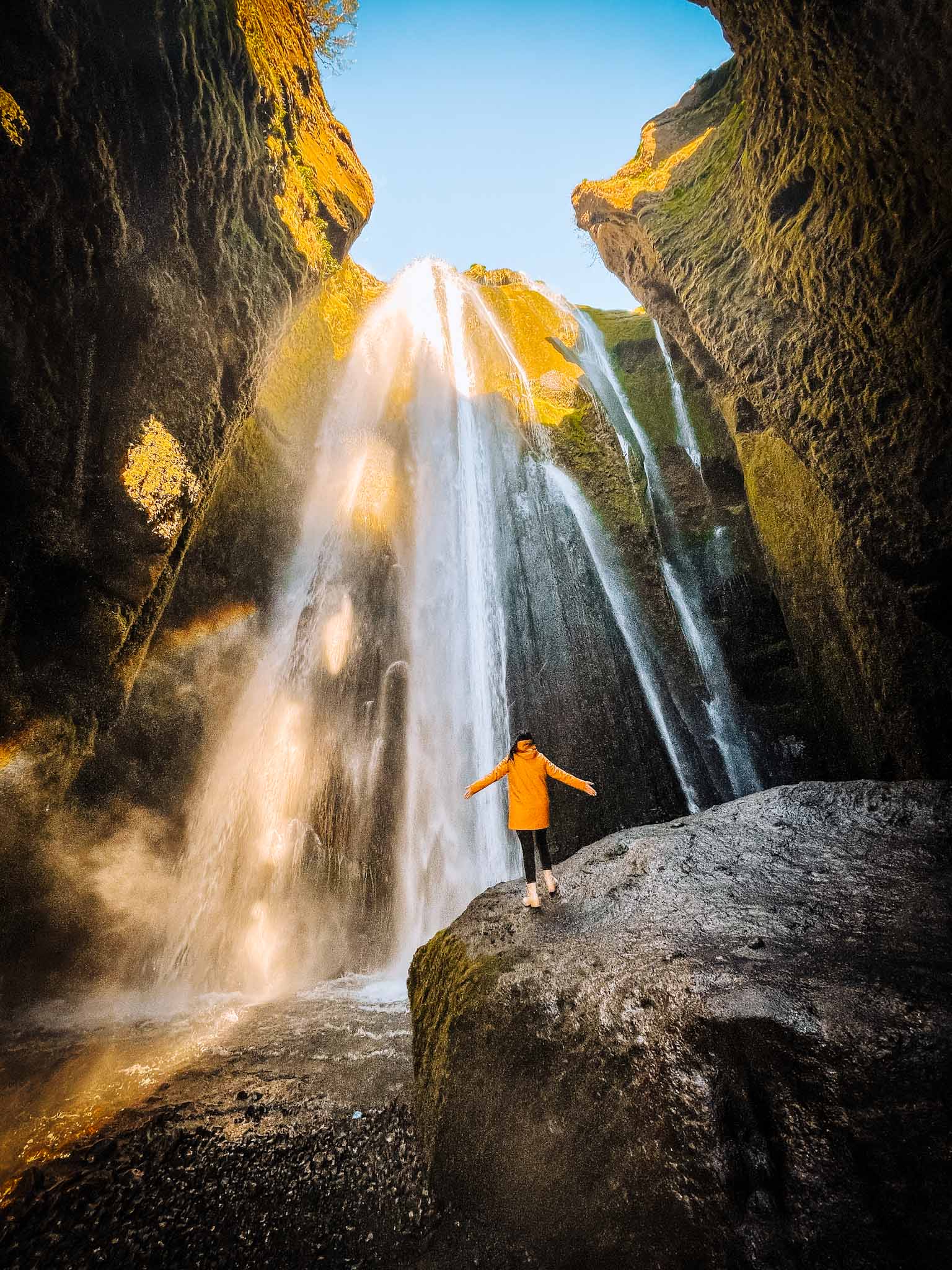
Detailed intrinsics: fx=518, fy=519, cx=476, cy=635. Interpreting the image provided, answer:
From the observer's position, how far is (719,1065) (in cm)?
215

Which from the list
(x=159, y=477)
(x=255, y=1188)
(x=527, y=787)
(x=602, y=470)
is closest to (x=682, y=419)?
(x=602, y=470)

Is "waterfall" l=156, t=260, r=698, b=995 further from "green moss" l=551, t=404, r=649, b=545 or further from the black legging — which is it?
the black legging

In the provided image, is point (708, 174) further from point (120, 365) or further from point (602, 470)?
point (120, 365)

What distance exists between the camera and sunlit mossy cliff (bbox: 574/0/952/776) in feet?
15.0

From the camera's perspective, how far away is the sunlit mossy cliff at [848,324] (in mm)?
4578

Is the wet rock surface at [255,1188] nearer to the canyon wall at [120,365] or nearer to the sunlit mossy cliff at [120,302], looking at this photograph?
the canyon wall at [120,365]

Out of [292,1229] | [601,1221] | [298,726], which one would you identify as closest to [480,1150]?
[601,1221]

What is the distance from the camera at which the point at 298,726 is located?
1059 centimetres

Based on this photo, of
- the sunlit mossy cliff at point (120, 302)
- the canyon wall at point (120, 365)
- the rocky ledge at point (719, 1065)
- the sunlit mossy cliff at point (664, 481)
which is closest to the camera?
the rocky ledge at point (719, 1065)

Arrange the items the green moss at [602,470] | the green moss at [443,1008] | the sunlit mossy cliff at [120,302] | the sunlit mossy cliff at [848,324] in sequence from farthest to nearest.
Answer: the green moss at [602,470]
the sunlit mossy cliff at [120,302]
the sunlit mossy cliff at [848,324]
the green moss at [443,1008]

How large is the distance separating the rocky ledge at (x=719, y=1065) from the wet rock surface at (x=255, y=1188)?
0.24m

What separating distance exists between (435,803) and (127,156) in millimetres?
10164

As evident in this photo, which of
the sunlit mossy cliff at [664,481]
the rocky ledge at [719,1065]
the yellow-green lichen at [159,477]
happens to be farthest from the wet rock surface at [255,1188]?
the sunlit mossy cliff at [664,481]

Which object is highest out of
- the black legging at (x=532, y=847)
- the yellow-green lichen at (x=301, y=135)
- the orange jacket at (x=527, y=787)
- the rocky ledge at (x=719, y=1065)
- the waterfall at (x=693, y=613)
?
the yellow-green lichen at (x=301, y=135)
